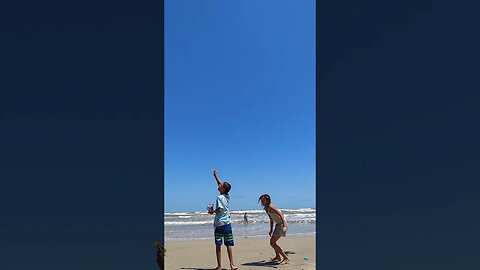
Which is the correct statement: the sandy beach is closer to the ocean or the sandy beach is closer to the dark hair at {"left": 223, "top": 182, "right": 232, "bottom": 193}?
the dark hair at {"left": 223, "top": 182, "right": 232, "bottom": 193}

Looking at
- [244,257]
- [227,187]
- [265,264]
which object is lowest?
[244,257]

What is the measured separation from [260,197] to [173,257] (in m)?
2.41

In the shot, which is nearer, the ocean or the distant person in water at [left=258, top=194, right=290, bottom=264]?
the distant person in water at [left=258, top=194, right=290, bottom=264]

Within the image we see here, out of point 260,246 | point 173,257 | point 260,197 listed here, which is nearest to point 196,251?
point 173,257

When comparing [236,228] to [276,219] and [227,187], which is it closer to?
[276,219]

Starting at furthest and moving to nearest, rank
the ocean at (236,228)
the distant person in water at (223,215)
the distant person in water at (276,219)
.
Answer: the ocean at (236,228)
the distant person in water at (276,219)
the distant person in water at (223,215)

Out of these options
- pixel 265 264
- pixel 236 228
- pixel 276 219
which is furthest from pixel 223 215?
pixel 236 228

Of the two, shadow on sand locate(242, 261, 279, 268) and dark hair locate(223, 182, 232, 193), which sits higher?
dark hair locate(223, 182, 232, 193)

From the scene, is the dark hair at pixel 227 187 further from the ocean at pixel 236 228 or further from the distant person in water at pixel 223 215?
the ocean at pixel 236 228

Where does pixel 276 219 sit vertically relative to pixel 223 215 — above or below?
below

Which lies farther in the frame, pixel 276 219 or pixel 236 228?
pixel 236 228

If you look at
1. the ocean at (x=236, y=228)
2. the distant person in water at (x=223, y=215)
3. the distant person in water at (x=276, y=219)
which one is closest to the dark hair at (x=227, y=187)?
the distant person in water at (x=223, y=215)

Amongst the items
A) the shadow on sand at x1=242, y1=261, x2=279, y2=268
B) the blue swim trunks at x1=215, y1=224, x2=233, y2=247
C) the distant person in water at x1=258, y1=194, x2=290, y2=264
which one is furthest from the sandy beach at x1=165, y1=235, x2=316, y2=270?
the blue swim trunks at x1=215, y1=224, x2=233, y2=247
